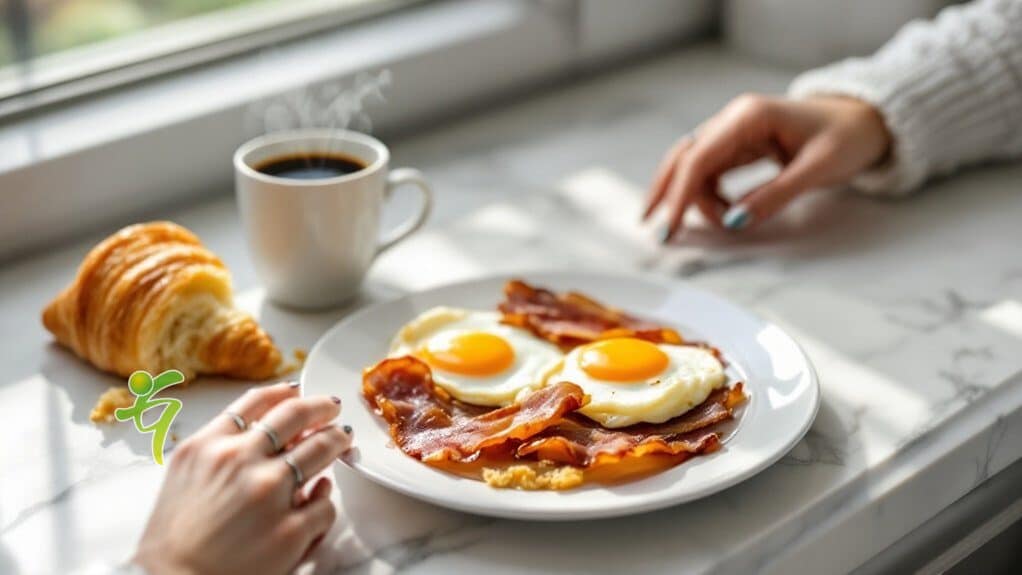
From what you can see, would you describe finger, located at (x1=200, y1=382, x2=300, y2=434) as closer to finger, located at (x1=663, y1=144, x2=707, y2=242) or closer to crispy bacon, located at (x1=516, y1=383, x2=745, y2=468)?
crispy bacon, located at (x1=516, y1=383, x2=745, y2=468)

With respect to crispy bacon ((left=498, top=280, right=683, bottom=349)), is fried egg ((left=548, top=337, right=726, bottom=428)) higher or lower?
higher

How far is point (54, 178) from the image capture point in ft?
4.21

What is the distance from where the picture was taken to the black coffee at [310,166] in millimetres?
1156

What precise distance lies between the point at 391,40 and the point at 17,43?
1.53ft

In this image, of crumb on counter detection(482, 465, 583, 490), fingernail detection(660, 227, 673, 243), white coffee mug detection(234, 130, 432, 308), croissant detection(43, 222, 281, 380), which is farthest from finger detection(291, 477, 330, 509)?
fingernail detection(660, 227, 673, 243)

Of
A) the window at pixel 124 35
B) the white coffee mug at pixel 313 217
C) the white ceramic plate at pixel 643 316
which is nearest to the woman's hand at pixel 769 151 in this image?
the white ceramic plate at pixel 643 316

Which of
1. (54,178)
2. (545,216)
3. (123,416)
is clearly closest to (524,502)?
(123,416)

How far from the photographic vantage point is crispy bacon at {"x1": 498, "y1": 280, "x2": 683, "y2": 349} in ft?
3.42

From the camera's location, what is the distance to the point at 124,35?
1482mm

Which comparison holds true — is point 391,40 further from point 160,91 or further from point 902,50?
point 902,50

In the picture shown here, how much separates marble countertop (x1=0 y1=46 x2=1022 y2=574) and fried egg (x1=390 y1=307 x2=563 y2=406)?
4.6 inches

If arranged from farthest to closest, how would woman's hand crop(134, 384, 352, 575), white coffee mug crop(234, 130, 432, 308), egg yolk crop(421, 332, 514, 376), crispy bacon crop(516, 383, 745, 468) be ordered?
1. white coffee mug crop(234, 130, 432, 308)
2. egg yolk crop(421, 332, 514, 376)
3. crispy bacon crop(516, 383, 745, 468)
4. woman's hand crop(134, 384, 352, 575)

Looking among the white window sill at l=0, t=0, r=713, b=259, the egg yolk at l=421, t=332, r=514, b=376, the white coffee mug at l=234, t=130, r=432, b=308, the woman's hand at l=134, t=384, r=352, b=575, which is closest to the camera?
the woman's hand at l=134, t=384, r=352, b=575

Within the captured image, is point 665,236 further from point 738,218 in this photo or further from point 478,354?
point 478,354
